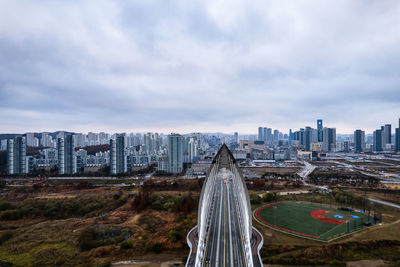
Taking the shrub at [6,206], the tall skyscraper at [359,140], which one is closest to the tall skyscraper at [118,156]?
the shrub at [6,206]

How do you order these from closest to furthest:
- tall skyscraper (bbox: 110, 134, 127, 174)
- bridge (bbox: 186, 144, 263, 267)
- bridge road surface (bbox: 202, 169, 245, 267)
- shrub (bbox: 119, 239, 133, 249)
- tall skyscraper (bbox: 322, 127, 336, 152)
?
1. bridge (bbox: 186, 144, 263, 267)
2. bridge road surface (bbox: 202, 169, 245, 267)
3. shrub (bbox: 119, 239, 133, 249)
4. tall skyscraper (bbox: 110, 134, 127, 174)
5. tall skyscraper (bbox: 322, 127, 336, 152)

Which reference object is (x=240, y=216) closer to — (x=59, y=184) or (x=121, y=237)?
(x=121, y=237)

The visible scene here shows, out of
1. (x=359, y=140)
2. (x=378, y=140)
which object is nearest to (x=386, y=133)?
(x=378, y=140)

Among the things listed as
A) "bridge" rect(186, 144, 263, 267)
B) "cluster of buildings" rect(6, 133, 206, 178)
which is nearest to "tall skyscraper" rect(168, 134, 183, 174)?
"cluster of buildings" rect(6, 133, 206, 178)

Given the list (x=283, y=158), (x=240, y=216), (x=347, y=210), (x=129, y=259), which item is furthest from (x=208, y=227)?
(x=283, y=158)

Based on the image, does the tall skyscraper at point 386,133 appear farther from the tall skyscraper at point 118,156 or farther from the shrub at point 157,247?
the shrub at point 157,247

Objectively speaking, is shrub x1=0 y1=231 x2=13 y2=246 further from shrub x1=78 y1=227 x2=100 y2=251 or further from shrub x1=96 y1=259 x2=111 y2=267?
shrub x1=96 y1=259 x2=111 y2=267
